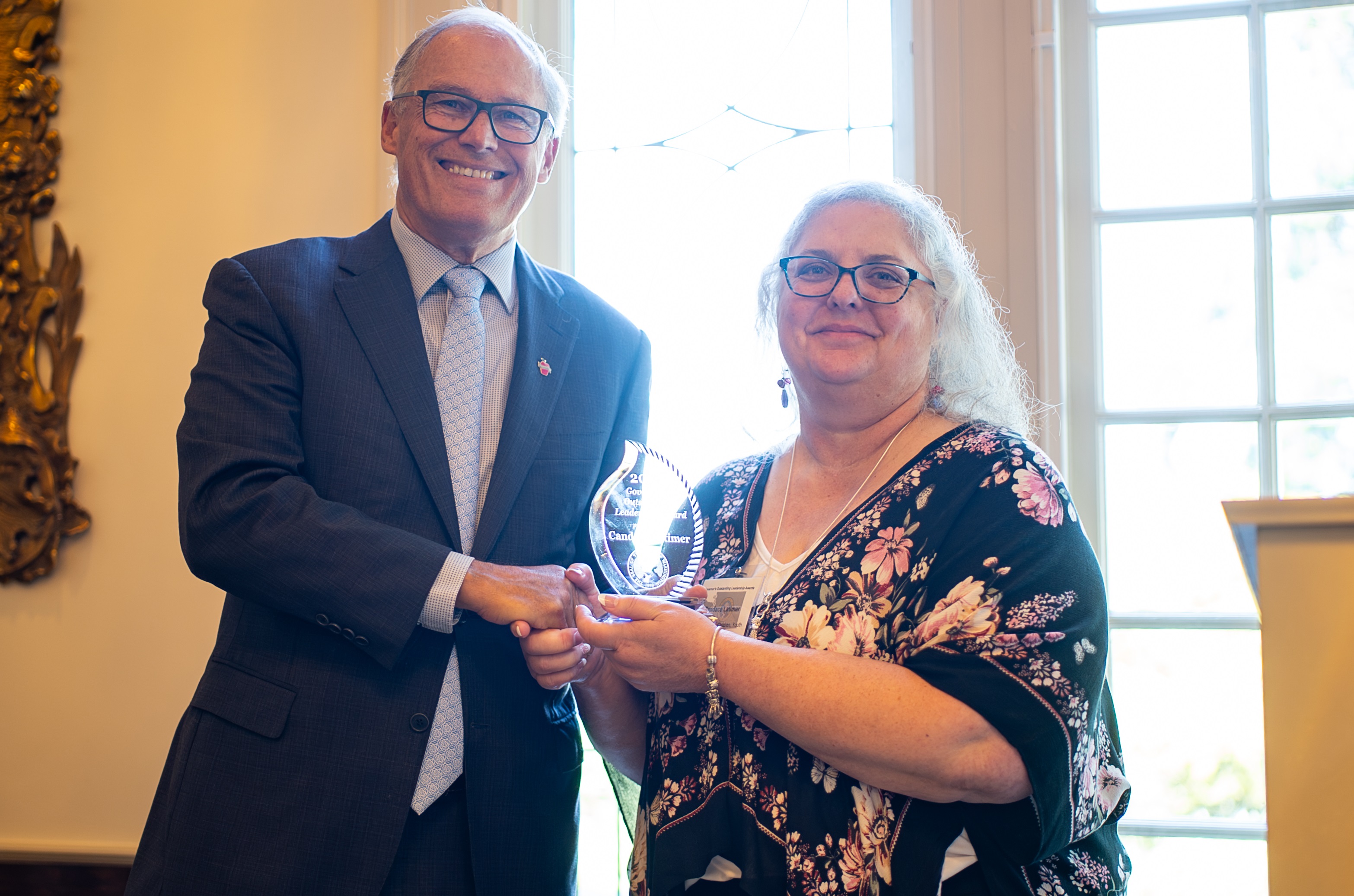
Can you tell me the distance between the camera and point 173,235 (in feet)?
8.51

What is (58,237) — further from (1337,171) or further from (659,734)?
(1337,171)

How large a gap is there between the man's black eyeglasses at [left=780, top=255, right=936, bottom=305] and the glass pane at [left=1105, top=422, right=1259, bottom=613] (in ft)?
3.31

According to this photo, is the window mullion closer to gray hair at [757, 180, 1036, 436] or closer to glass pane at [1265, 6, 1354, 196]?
glass pane at [1265, 6, 1354, 196]

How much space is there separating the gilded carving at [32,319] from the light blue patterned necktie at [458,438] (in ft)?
5.25

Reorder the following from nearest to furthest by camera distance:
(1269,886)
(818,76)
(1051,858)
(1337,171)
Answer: (1269,886), (1051,858), (1337,171), (818,76)

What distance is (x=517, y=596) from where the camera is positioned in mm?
1347

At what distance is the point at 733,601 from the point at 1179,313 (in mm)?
1427

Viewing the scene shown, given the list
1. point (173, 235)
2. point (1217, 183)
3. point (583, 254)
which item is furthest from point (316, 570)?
point (1217, 183)

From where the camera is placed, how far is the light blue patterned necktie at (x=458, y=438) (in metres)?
1.40

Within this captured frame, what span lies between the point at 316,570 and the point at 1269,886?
1101 millimetres

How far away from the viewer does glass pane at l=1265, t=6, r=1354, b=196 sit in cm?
217

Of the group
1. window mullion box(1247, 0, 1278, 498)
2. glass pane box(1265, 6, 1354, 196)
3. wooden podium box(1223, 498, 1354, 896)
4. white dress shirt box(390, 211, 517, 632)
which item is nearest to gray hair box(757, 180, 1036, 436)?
white dress shirt box(390, 211, 517, 632)

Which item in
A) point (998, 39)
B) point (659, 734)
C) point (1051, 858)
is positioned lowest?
point (1051, 858)

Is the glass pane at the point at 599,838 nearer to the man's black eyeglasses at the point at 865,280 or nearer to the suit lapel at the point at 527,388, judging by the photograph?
the suit lapel at the point at 527,388
